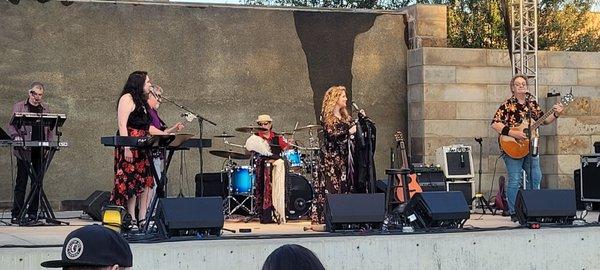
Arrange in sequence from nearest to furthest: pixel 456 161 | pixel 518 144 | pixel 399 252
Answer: pixel 399 252 < pixel 518 144 < pixel 456 161

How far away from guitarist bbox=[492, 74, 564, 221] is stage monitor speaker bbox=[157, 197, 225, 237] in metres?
4.21

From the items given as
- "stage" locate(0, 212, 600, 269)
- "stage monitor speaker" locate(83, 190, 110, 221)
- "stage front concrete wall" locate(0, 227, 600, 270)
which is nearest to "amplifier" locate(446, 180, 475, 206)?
"stage monitor speaker" locate(83, 190, 110, 221)

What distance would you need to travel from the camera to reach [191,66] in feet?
52.6

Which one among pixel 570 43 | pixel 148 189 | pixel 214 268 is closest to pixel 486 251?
pixel 214 268

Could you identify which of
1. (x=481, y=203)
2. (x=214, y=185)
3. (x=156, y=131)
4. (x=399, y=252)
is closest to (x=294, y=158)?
(x=214, y=185)

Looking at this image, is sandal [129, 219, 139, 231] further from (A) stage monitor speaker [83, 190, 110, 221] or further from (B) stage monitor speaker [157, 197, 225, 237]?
(A) stage monitor speaker [83, 190, 110, 221]

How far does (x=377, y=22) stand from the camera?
17.0 metres

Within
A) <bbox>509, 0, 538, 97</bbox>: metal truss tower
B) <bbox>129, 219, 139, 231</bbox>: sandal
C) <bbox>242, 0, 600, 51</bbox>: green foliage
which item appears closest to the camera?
<bbox>129, 219, 139, 231</bbox>: sandal

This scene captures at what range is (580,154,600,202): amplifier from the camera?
14.4 meters

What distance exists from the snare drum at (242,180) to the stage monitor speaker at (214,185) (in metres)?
0.31

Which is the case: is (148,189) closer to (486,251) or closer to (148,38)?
(486,251)

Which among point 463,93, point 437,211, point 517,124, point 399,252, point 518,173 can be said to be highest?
point 463,93

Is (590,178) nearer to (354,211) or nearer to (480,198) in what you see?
(480,198)

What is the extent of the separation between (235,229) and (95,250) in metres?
7.54
